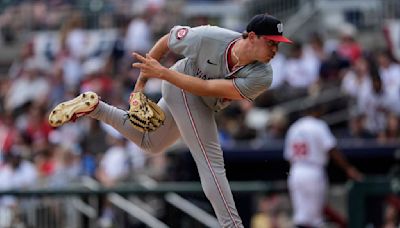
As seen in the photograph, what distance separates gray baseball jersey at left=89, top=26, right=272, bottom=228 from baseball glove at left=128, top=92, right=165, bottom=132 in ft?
0.57

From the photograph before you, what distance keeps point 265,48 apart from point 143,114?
3.46ft

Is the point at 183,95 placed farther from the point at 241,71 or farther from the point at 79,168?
the point at 79,168

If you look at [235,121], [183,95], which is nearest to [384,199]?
[235,121]

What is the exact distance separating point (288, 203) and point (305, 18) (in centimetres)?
523

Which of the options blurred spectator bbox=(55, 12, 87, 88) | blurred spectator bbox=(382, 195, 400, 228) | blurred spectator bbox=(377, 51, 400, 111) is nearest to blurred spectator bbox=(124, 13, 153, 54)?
blurred spectator bbox=(55, 12, 87, 88)

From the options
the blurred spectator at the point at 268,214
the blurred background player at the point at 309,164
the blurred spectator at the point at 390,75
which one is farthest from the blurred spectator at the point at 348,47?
the blurred spectator at the point at 268,214

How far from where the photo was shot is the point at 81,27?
21.5m

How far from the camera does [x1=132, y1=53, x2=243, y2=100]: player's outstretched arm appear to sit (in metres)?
8.61

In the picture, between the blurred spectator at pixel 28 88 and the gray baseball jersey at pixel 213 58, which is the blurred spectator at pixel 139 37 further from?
the gray baseball jersey at pixel 213 58

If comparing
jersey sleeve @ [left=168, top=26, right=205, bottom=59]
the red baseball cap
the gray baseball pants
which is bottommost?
the gray baseball pants

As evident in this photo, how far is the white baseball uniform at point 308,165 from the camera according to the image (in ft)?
47.3

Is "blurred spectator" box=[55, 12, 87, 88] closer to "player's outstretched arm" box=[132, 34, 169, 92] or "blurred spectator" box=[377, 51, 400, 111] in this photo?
"blurred spectator" box=[377, 51, 400, 111]

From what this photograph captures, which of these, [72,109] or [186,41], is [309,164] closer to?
[186,41]

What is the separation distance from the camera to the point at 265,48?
870cm
